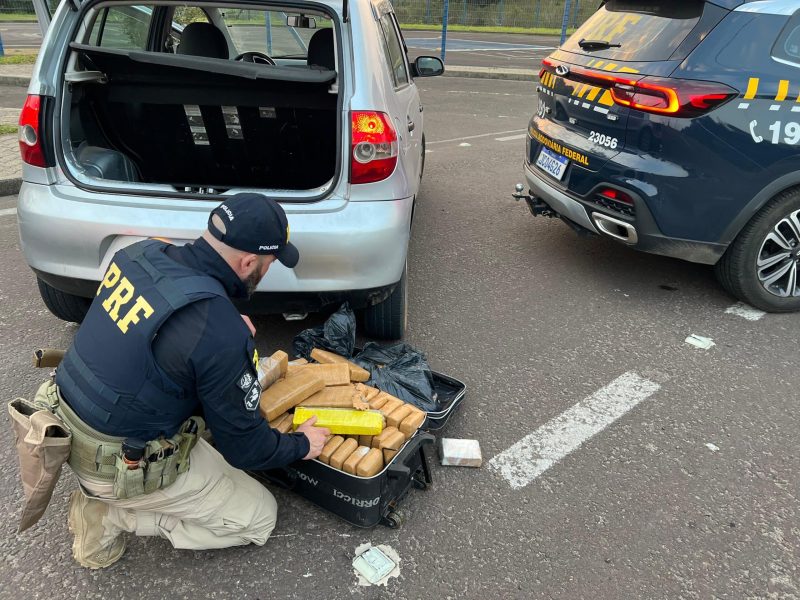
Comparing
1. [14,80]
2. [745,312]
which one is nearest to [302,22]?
[745,312]

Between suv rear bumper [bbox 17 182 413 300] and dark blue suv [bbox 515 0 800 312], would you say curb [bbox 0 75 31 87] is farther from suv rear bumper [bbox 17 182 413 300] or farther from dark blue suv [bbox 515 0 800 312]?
dark blue suv [bbox 515 0 800 312]

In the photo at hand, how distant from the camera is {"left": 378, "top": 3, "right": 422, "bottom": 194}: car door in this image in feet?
9.34

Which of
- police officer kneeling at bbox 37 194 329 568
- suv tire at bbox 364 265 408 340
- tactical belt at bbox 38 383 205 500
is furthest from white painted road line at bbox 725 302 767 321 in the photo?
tactical belt at bbox 38 383 205 500

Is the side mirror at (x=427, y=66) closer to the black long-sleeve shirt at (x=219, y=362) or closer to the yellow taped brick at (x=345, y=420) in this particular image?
the yellow taped brick at (x=345, y=420)

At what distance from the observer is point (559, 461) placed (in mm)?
2420

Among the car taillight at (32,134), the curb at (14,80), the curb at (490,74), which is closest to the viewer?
the car taillight at (32,134)

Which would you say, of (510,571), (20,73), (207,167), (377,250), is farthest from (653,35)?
(20,73)

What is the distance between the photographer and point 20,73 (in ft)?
36.4

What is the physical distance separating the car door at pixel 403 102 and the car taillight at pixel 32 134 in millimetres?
1520

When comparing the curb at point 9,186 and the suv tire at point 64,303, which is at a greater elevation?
the suv tire at point 64,303

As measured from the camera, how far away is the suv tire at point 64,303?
2943mm

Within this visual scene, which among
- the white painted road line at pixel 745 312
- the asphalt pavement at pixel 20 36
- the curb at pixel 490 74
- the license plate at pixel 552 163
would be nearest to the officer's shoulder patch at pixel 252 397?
the license plate at pixel 552 163

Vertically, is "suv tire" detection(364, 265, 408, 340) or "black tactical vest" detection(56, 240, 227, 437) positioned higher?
"black tactical vest" detection(56, 240, 227, 437)

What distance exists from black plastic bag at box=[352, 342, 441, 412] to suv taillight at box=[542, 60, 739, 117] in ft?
6.00
